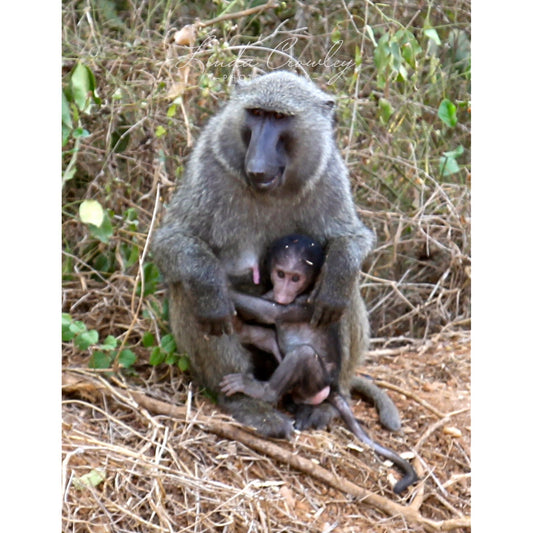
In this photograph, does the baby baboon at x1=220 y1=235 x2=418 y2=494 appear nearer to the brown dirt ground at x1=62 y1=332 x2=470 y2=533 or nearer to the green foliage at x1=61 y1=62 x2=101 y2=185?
the brown dirt ground at x1=62 y1=332 x2=470 y2=533

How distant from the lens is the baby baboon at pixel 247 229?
11.1ft

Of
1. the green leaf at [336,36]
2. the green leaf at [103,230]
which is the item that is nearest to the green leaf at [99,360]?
the green leaf at [103,230]

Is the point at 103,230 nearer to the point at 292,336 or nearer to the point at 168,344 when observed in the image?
the point at 168,344

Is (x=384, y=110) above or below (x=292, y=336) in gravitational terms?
above

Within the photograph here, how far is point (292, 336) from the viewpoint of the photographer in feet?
11.8

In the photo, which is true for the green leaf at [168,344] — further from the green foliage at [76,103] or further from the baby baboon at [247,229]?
the green foliage at [76,103]

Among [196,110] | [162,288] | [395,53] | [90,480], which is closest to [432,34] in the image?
[395,53]

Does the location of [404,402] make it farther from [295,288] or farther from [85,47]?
[85,47]

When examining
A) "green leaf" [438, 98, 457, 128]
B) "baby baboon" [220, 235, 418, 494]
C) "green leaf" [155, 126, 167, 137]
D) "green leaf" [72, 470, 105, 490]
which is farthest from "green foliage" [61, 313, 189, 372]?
"green leaf" [438, 98, 457, 128]

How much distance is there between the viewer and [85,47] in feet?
12.0

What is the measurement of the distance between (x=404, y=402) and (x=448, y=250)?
800 mm

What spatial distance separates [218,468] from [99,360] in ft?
2.07

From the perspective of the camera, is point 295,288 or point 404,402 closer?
point 295,288
